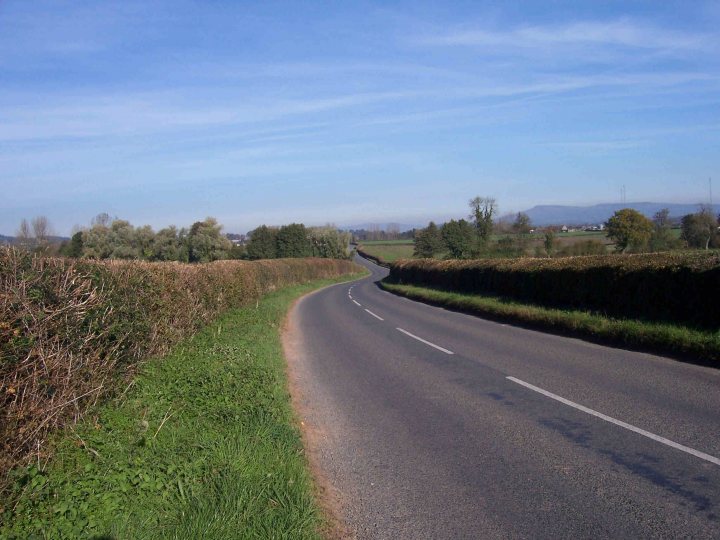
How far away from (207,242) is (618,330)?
29185 millimetres

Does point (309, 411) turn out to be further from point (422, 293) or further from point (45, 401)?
point (422, 293)

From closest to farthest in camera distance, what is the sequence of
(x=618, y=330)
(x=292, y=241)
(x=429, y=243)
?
(x=618, y=330)
(x=429, y=243)
(x=292, y=241)

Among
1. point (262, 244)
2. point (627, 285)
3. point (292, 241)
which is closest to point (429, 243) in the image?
point (262, 244)

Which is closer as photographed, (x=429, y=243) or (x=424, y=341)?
(x=424, y=341)

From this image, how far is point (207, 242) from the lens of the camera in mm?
38125

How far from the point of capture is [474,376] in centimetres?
1046

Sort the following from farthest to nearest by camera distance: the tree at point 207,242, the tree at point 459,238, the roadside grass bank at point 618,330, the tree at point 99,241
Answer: the tree at point 459,238, the tree at point 207,242, the tree at point 99,241, the roadside grass bank at point 618,330

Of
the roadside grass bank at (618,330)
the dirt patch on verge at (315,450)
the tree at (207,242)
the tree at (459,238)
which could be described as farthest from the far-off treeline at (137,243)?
the tree at (459,238)

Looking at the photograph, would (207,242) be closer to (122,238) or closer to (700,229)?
(122,238)

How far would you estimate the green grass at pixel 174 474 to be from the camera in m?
4.45

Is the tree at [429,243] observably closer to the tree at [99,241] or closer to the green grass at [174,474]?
the tree at [99,241]

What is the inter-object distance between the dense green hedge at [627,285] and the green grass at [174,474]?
919 centimetres

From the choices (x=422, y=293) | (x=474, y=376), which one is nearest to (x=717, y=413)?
(x=474, y=376)

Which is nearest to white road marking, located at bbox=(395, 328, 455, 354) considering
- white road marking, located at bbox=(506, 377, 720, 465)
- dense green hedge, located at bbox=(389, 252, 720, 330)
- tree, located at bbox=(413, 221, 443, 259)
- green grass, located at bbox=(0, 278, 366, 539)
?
white road marking, located at bbox=(506, 377, 720, 465)
